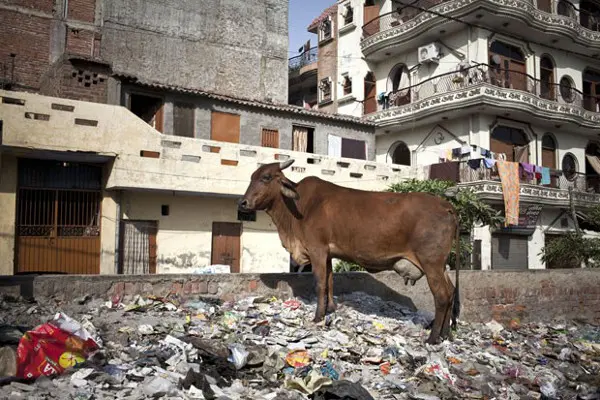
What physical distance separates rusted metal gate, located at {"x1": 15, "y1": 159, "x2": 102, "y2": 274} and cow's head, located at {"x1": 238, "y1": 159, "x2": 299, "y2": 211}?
363 inches

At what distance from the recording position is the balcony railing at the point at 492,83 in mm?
21141

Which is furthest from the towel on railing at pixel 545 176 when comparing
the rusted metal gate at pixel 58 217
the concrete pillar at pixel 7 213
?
the concrete pillar at pixel 7 213

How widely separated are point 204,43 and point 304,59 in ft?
30.4

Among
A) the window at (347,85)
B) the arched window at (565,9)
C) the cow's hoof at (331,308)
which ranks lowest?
the cow's hoof at (331,308)

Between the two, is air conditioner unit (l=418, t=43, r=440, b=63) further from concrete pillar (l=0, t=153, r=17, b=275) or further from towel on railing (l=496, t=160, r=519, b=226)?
concrete pillar (l=0, t=153, r=17, b=275)

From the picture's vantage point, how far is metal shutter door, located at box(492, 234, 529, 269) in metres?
22.2

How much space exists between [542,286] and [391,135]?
13488 millimetres

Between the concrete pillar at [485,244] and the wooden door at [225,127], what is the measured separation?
1090 centimetres

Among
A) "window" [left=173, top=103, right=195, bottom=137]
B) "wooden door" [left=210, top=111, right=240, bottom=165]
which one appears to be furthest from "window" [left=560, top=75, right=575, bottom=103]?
"window" [left=173, top=103, right=195, bottom=137]

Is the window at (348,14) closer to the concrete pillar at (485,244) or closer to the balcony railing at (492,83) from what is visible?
the balcony railing at (492,83)

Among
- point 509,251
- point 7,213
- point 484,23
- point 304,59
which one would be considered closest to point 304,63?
point 304,59

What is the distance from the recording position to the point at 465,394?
611 centimetres

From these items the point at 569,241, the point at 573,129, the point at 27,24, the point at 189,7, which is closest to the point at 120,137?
the point at 27,24

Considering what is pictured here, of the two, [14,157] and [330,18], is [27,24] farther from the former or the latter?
[330,18]
